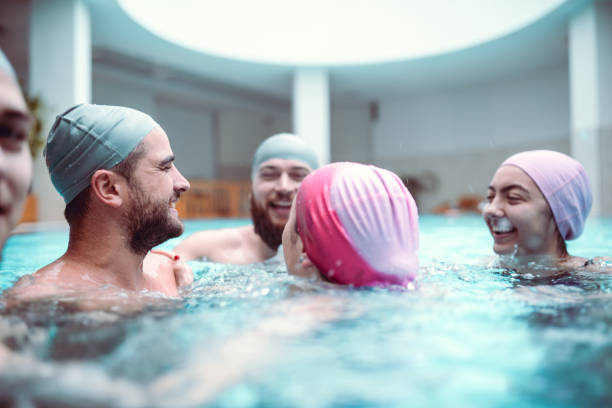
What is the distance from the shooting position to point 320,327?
140 cm

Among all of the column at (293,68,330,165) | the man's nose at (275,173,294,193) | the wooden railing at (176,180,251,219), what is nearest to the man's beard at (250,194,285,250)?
the man's nose at (275,173,294,193)

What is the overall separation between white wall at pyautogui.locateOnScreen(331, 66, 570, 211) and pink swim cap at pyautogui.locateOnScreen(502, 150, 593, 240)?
1392cm

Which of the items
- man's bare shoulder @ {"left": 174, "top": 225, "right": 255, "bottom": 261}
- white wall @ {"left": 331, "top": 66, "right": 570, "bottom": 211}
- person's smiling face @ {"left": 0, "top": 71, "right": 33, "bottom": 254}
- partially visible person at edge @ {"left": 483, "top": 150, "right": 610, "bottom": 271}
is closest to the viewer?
person's smiling face @ {"left": 0, "top": 71, "right": 33, "bottom": 254}

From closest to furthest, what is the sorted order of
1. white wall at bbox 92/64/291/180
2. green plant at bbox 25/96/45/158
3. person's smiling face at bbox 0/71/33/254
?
person's smiling face at bbox 0/71/33/254, green plant at bbox 25/96/45/158, white wall at bbox 92/64/291/180

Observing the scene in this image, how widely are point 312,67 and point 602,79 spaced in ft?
23.8

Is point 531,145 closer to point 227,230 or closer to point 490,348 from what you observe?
point 227,230

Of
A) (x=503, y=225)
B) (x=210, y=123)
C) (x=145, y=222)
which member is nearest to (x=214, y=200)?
(x=210, y=123)

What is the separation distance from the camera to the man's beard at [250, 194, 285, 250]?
138 inches

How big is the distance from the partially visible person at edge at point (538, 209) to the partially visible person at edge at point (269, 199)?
133cm

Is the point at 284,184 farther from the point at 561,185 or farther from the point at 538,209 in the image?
the point at 561,185

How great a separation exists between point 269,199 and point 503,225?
1.54 m

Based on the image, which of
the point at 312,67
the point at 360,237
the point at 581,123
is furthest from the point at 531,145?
the point at 360,237

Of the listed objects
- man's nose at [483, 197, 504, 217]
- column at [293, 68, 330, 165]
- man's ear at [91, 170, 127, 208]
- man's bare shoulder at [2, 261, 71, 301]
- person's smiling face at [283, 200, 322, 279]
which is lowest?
man's bare shoulder at [2, 261, 71, 301]

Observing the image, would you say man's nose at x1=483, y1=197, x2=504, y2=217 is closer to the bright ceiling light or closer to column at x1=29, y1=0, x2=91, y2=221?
column at x1=29, y1=0, x2=91, y2=221
